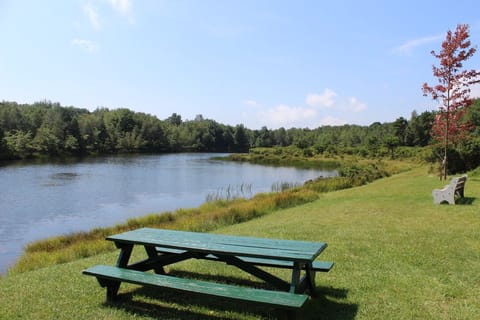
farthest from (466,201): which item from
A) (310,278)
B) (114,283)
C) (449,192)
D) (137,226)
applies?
(137,226)

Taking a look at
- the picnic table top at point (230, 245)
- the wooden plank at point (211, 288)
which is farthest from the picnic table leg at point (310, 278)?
the wooden plank at point (211, 288)

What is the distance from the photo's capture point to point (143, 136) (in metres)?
93.8

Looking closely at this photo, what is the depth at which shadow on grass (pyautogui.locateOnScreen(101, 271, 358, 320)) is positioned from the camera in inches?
142

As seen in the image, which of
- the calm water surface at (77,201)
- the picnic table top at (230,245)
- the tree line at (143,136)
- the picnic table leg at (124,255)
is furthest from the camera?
the tree line at (143,136)

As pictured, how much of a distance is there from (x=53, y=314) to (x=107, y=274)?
64 cm

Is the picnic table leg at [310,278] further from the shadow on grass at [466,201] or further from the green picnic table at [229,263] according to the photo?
the shadow on grass at [466,201]

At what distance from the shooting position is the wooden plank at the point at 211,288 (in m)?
3.07

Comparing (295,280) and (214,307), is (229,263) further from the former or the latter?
(295,280)

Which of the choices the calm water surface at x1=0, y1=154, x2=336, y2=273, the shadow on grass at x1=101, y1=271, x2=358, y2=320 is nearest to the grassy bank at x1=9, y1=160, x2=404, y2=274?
the calm water surface at x1=0, y1=154, x2=336, y2=273

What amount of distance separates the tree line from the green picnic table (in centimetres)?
1640

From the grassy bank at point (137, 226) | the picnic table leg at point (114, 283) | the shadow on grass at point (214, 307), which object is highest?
the picnic table leg at point (114, 283)

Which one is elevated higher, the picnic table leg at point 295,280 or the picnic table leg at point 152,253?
the picnic table leg at point 295,280

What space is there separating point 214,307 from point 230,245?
683 millimetres

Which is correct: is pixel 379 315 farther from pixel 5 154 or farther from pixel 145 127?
pixel 145 127
